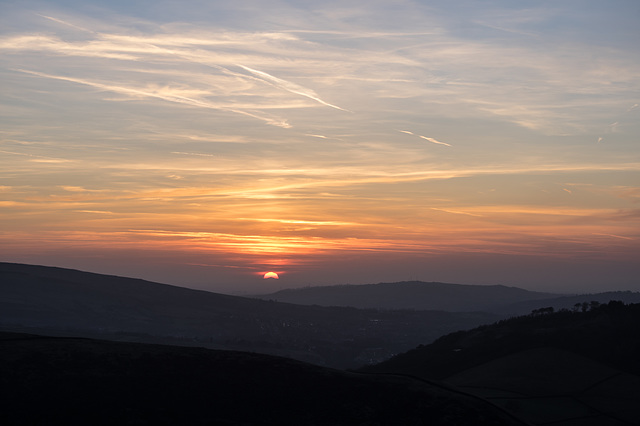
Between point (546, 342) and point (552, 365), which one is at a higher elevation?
point (546, 342)

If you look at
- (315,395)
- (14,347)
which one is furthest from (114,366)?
(315,395)

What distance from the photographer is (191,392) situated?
37.9 metres

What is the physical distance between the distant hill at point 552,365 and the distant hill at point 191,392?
1562cm

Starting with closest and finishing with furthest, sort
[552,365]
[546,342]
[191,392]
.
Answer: [191,392]
[552,365]
[546,342]

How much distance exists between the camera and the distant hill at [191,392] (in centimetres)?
3466

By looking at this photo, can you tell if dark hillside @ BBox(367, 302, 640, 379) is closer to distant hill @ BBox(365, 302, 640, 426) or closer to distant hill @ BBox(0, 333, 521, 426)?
distant hill @ BBox(365, 302, 640, 426)

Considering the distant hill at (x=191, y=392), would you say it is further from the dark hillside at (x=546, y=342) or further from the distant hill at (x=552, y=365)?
the dark hillside at (x=546, y=342)

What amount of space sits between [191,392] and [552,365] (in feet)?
163

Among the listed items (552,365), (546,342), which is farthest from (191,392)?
(546,342)

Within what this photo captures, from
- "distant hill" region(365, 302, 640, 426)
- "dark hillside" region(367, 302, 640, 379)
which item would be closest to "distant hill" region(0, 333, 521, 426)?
"distant hill" region(365, 302, 640, 426)

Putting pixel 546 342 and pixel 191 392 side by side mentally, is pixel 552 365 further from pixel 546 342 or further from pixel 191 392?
pixel 191 392

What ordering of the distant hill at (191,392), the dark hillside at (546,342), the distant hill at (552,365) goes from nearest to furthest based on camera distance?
the distant hill at (191,392), the distant hill at (552,365), the dark hillside at (546,342)

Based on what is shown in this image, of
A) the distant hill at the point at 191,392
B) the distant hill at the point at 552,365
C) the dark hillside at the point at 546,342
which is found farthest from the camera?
the dark hillside at the point at 546,342

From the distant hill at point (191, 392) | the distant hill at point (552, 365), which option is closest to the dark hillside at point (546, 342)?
the distant hill at point (552, 365)
